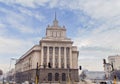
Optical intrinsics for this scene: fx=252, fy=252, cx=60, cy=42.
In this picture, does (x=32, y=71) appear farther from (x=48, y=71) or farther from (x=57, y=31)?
(x=57, y=31)

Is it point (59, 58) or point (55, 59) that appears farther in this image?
point (55, 59)

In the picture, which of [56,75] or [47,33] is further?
[47,33]

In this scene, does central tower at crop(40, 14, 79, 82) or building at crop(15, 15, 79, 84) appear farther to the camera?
central tower at crop(40, 14, 79, 82)

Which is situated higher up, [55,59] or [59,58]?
[59,58]

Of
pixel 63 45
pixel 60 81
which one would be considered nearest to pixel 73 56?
pixel 63 45

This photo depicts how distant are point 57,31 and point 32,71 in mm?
27243

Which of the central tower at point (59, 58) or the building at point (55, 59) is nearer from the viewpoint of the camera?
the building at point (55, 59)

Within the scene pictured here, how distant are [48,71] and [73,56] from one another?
17.9 m

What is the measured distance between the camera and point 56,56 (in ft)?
465

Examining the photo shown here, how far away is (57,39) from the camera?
5600 inches

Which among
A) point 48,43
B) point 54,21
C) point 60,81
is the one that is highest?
point 54,21

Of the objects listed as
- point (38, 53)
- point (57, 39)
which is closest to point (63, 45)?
point (57, 39)

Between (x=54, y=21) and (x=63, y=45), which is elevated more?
(x=54, y=21)

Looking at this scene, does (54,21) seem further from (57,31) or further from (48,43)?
(48,43)
